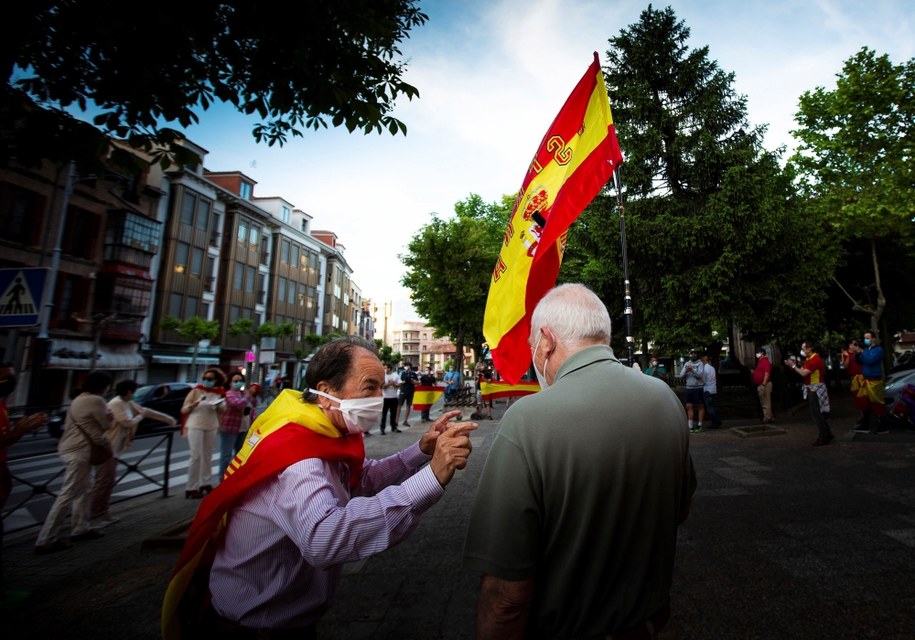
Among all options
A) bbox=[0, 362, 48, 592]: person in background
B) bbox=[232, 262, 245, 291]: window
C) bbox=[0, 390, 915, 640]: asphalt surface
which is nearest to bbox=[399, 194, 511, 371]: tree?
bbox=[232, 262, 245, 291]: window

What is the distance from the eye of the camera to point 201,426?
7059 millimetres

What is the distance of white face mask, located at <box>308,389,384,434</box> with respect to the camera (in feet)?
6.29

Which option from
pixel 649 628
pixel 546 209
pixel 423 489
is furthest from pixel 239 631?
pixel 546 209

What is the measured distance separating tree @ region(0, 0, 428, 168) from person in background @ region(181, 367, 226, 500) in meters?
3.94

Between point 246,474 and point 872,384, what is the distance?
38.4ft

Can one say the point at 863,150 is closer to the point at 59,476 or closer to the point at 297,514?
the point at 297,514

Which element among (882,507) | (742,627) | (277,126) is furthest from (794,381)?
(277,126)

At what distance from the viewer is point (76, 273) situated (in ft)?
77.2

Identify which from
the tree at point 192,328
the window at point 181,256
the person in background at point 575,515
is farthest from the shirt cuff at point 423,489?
the window at point 181,256

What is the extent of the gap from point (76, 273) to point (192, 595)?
29.3 metres

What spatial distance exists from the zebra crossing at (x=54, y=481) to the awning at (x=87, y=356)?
15.0 metres

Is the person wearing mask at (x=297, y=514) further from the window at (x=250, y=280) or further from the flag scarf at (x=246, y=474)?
the window at (x=250, y=280)

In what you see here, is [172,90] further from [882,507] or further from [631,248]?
[631,248]

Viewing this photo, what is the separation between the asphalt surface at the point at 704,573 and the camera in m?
3.02
